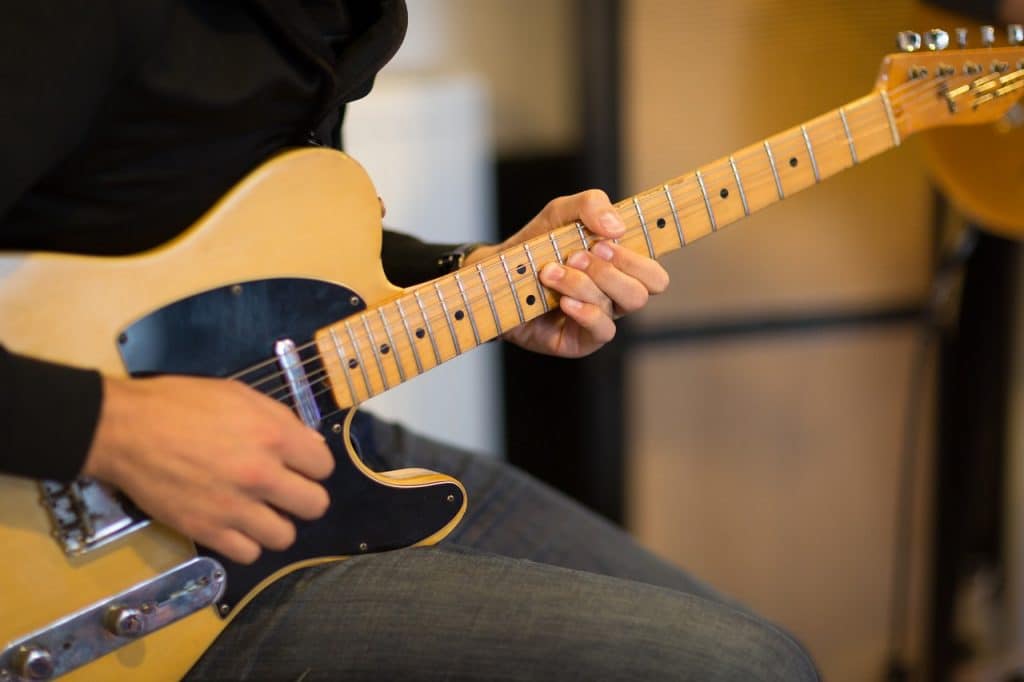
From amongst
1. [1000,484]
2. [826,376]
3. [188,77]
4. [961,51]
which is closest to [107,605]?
[188,77]

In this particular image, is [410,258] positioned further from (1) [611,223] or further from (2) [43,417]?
(2) [43,417]

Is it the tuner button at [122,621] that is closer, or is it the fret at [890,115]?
the tuner button at [122,621]

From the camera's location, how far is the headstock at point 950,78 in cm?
75

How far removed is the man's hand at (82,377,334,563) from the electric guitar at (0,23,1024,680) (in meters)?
0.03

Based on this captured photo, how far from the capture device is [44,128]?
54cm

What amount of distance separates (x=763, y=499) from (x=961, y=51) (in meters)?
1.03

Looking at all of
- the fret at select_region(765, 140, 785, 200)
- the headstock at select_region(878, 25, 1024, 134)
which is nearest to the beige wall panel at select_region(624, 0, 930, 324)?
the headstock at select_region(878, 25, 1024, 134)

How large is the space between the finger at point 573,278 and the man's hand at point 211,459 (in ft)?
0.64

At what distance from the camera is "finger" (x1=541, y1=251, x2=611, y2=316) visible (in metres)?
0.70

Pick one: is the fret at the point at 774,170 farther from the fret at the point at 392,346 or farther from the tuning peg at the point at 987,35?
the fret at the point at 392,346

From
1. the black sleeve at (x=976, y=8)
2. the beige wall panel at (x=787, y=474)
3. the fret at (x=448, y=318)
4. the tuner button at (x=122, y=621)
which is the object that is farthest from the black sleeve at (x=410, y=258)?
the beige wall panel at (x=787, y=474)

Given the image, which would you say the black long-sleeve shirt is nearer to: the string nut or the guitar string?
the guitar string

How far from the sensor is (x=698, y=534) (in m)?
1.66

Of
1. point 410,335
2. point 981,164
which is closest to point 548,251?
point 410,335
